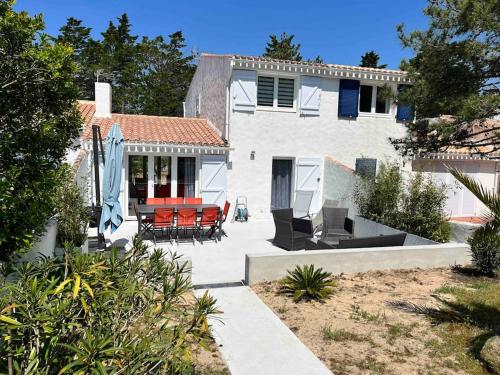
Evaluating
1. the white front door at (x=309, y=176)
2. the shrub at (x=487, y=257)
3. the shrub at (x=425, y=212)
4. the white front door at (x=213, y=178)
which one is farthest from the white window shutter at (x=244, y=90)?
the shrub at (x=487, y=257)

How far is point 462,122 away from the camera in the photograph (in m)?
13.4

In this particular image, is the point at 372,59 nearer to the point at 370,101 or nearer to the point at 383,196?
the point at 370,101

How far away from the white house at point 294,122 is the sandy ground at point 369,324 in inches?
355

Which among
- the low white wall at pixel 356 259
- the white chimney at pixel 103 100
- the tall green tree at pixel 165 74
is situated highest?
the tall green tree at pixel 165 74

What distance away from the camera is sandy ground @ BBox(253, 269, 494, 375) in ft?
18.2

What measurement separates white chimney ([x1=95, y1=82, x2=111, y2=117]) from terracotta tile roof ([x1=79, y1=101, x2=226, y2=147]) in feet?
1.19

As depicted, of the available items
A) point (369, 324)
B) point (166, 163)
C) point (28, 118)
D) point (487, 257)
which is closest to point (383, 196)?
point (487, 257)

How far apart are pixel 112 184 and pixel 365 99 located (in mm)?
13931

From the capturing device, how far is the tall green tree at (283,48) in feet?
163

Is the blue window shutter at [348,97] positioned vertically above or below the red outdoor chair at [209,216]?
above

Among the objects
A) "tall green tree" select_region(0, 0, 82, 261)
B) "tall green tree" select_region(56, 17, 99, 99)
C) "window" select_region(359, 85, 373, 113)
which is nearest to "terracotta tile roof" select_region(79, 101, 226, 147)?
"window" select_region(359, 85, 373, 113)

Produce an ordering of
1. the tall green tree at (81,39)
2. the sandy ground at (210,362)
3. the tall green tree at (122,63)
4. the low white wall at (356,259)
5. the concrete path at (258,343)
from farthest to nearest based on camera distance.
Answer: the tall green tree at (81,39), the tall green tree at (122,63), the low white wall at (356,259), the concrete path at (258,343), the sandy ground at (210,362)

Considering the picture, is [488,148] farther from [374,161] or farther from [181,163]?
[181,163]

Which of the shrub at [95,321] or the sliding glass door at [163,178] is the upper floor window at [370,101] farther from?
the shrub at [95,321]
